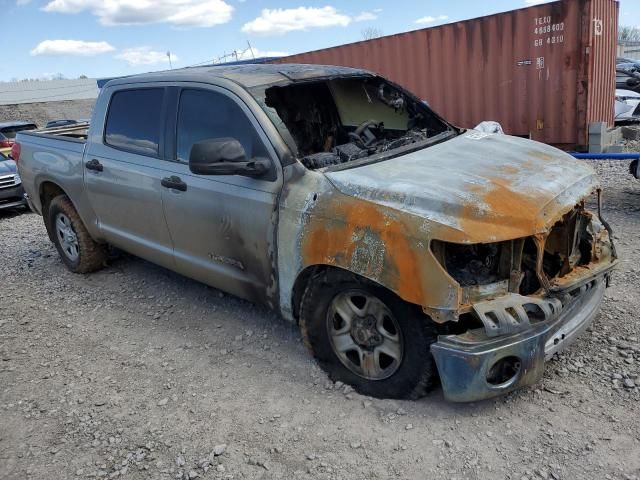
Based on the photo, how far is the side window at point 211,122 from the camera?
3.37 m

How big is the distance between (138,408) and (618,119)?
11.7 meters

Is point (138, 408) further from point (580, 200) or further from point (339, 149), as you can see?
→ point (580, 200)

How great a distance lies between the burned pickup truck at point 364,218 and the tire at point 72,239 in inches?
31.5

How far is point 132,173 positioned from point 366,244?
2152 millimetres

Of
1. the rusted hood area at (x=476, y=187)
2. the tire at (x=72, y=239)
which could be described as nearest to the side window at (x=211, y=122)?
the rusted hood area at (x=476, y=187)

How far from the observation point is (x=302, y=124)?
13.4 feet

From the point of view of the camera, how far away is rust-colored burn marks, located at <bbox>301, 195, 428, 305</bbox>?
2.62 metres

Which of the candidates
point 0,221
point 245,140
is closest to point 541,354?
point 245,140

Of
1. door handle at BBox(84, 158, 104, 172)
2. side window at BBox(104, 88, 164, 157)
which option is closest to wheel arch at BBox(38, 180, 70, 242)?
door handle at BBox(84, 158, 104, 172)

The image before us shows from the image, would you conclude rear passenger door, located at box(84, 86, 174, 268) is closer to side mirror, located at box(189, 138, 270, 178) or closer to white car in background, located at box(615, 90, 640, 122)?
side mirror, located at box(189, 138, 270, 178)

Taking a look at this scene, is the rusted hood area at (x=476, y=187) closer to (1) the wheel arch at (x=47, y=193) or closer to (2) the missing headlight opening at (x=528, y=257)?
(2) the missing headlight opening at (x=528, y=257)

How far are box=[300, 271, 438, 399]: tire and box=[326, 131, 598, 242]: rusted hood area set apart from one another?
456 millimetres

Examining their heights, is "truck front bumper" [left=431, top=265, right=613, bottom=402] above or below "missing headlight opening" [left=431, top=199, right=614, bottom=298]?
below

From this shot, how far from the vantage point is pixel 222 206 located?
3459 millimetres
